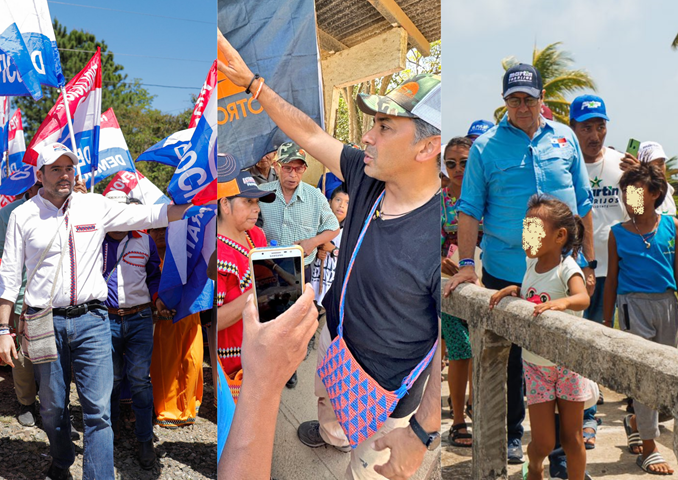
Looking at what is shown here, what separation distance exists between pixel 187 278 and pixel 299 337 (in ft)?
7.58

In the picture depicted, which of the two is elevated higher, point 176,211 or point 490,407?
point 176,211

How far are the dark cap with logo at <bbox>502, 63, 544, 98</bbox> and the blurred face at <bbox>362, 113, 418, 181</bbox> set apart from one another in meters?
0.47

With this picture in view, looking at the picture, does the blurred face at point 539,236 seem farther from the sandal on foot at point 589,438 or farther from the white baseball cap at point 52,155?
the white baseball cap at point 52,155

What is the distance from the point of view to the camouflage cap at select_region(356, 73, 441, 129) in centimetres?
171

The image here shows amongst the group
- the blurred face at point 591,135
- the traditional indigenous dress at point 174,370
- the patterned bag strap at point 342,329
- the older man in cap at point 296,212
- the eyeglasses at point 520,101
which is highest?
the eyeglasses at point 520,101

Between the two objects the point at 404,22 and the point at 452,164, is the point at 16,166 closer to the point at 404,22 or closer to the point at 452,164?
the point at 452,164

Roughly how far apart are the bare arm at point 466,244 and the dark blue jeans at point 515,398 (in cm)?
30

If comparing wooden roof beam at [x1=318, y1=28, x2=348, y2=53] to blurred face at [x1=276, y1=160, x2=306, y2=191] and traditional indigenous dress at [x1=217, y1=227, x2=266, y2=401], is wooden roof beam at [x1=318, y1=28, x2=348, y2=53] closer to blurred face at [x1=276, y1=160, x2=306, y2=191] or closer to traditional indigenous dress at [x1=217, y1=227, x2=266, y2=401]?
blurred face at [x1=276, y1=160, x2=306, y2=191]

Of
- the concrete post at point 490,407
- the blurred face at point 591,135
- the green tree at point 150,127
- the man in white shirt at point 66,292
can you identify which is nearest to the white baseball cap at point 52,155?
the man in white shirt at point 66,292

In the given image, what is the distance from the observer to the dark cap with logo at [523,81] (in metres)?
1.93

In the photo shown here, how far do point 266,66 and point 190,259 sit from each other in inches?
93.0

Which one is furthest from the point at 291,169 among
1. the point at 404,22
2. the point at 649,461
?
the point at 649,461

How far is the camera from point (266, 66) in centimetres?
197

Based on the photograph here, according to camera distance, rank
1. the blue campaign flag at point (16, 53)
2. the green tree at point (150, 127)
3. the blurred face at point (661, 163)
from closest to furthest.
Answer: the blurred face at point (661, 163) < the blue campaign flag at point (16, 53) < the green tree at point (150, 127)
